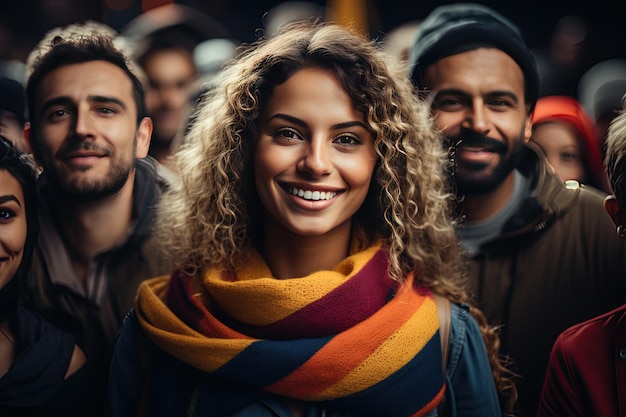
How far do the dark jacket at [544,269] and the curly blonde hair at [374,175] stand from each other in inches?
3.0

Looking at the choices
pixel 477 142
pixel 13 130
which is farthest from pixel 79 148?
pixel 477 142

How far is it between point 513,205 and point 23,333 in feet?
5.12

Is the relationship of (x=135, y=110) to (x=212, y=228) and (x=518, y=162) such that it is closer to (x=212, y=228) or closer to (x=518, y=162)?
(x=212, y=228)

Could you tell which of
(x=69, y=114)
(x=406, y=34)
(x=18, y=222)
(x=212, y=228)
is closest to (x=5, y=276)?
(x=18, y=222)

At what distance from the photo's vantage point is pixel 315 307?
1.67m

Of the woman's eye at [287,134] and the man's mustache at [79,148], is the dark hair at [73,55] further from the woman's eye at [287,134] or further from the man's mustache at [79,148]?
the woman's eye at [287,134]

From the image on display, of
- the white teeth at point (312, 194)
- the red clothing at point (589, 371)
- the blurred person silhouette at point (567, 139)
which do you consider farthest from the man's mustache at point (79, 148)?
the red clothing at point (589, 371)

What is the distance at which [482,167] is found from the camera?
77.1 inches

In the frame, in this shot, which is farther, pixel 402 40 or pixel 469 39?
pixel 402 40

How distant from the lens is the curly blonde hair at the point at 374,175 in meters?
1.77

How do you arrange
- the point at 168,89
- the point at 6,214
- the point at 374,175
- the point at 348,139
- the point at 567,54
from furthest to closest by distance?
1. the point at 168,89
2. the point at 567,54
3. the point at 6,214
4. the point at 374,175
5. the point at 348,139

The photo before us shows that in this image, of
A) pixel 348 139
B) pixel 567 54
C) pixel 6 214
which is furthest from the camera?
pixel 567 54

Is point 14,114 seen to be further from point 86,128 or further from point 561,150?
point 561,150

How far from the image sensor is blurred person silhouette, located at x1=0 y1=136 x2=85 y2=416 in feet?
6.55
